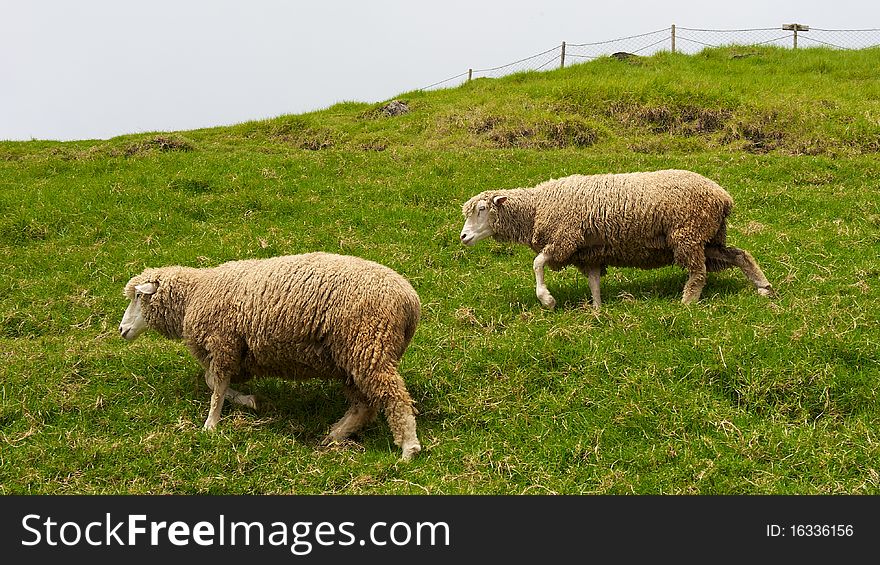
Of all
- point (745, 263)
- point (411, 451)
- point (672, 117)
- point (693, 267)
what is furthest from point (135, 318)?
point (672, 117)

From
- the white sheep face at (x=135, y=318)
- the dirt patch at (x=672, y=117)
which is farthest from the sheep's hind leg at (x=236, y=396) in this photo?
the dirt patch at (x=672, y=117)

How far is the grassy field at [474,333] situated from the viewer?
6.37m

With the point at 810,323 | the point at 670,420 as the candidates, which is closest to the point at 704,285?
the point at 810,323

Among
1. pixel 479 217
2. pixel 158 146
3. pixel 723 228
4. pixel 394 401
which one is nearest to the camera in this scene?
pixel 394 401

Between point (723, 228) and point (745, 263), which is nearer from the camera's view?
point (745, 263)

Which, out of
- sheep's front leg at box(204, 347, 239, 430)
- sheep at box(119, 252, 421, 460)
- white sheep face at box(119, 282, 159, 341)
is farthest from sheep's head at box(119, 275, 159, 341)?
sheep's front leg at box(204, 347, 239, 430)

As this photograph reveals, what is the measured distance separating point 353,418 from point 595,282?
4.22 meters

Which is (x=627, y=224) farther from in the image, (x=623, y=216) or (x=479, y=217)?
(x=479, y=217)

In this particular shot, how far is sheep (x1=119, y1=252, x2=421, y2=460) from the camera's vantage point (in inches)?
269

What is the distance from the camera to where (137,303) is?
8.28 m

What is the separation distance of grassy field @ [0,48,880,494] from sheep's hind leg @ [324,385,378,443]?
0.18m

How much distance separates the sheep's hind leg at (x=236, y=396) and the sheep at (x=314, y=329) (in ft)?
0.03

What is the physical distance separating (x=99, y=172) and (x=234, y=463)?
14237 millimetres
